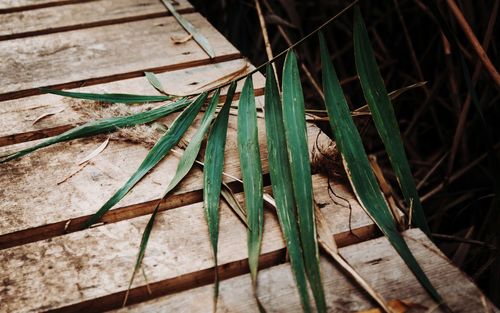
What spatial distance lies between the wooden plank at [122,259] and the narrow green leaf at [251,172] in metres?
0.02

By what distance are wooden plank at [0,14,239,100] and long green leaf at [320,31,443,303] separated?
566mm

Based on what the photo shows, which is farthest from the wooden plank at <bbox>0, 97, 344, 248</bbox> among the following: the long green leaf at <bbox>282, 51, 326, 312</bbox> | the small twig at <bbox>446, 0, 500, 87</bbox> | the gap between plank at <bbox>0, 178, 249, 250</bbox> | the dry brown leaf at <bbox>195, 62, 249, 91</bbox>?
the small twig at <bbox>446, 0, 500, 87</bbox>

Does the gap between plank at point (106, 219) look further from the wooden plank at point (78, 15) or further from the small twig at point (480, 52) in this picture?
the wooden plank at point (78, 15)

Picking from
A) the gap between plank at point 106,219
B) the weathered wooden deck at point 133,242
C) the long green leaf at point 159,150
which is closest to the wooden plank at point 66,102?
the weathered wooden deck at point 133,242

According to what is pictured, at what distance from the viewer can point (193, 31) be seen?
1497 millimetres

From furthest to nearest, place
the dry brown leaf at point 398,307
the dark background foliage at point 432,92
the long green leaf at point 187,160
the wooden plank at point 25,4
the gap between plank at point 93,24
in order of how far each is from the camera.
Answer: the wooden plank at point 25,4, the gap between plank at point 93,24, the dark background foliage at point 432,92, the long green leaf at point 187,160, the dry brown leaf at point 398,307

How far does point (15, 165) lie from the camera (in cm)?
95

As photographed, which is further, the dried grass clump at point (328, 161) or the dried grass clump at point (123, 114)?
the dried grass clump at point (123, 114)

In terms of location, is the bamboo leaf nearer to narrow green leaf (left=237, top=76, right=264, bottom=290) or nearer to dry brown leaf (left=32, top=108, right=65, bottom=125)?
narrow green leaf (left=237, top=76, right=264, bottom=290)

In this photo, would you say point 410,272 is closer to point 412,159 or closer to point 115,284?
point 115,284

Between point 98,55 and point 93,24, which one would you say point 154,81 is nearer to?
point 98,55

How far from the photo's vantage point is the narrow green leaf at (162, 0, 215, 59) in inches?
54.7

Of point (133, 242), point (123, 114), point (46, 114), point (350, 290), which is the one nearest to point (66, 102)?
point (46, 114)

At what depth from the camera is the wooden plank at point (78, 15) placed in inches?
60.9
